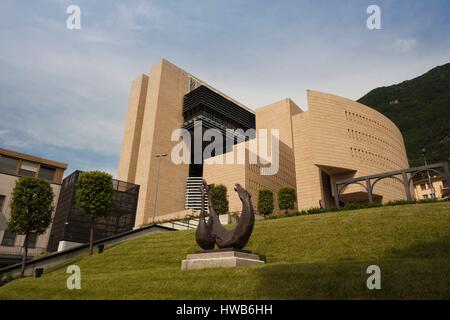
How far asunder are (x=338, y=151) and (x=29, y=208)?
44.5 meters

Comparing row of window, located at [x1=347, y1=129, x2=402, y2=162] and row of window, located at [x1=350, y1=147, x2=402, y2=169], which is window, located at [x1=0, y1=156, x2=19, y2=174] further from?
row of window, located at [x1=347, y1=129, x2=402, y2=162]

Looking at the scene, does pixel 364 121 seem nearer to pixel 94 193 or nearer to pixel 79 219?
pixel 94 193

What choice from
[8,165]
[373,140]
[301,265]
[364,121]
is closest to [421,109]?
[364,121]

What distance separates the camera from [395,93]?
13950 centimetres

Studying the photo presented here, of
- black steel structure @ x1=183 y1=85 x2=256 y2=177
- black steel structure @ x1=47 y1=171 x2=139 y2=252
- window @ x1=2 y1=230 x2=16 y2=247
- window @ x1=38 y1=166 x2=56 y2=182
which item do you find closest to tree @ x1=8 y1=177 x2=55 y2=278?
black steel structure @ x1=47 y1=171 x2=139 y2=252

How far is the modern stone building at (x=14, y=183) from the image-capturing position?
4409cm

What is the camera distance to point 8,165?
5681 centimetres

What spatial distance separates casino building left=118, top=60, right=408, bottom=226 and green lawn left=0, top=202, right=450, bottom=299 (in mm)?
24336

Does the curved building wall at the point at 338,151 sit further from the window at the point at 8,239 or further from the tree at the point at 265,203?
the window at the point at 8,239

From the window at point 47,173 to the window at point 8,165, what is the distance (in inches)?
165

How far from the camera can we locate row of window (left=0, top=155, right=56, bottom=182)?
5640 cm

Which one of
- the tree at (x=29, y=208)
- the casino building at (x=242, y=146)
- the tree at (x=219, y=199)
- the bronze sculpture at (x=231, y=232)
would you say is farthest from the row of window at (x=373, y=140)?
the tree at (x=29, y=208)

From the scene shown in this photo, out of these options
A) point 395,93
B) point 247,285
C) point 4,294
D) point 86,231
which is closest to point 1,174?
point 86,231

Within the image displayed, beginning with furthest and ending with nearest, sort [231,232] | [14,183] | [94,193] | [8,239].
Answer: [14,183]
[8,239]
[94,193]
[231,232]
